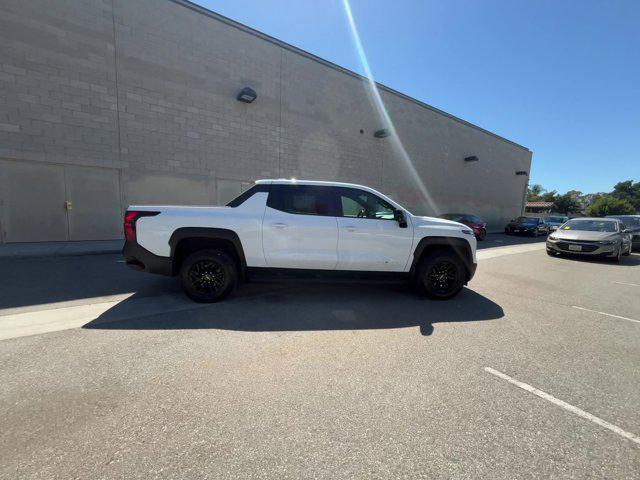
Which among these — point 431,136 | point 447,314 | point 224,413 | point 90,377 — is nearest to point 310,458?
point 224,413

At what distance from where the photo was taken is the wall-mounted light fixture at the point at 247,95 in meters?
12.2

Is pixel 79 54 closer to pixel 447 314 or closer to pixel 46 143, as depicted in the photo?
pixel 46 143

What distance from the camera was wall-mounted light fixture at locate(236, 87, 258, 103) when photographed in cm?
1216

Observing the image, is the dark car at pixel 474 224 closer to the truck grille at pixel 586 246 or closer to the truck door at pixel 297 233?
the truck grille at pixel 586 246

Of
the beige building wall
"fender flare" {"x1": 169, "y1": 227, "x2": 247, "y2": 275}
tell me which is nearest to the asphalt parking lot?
"fender flare" {"x1": 169, "y1": 227, "x2": 247, "y2": 275}

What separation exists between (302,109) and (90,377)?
1426 cm

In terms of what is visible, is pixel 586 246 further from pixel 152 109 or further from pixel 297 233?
pixel 152 109

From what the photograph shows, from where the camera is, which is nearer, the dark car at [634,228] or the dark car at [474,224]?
the dark car at [634,228]

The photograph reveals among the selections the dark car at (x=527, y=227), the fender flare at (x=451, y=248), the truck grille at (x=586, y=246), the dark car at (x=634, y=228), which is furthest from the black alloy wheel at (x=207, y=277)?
the dark car at (x=527, y=227)

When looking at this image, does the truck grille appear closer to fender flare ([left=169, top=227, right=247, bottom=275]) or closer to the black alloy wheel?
fender flare ([left=169, top=227, right=247, bottom=275])

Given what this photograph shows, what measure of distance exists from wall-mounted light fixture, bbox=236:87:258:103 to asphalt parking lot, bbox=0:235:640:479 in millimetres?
10099

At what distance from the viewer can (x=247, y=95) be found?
1224cm

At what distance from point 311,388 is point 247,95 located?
12522 millimetres

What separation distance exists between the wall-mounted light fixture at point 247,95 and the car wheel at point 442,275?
10776 mm
